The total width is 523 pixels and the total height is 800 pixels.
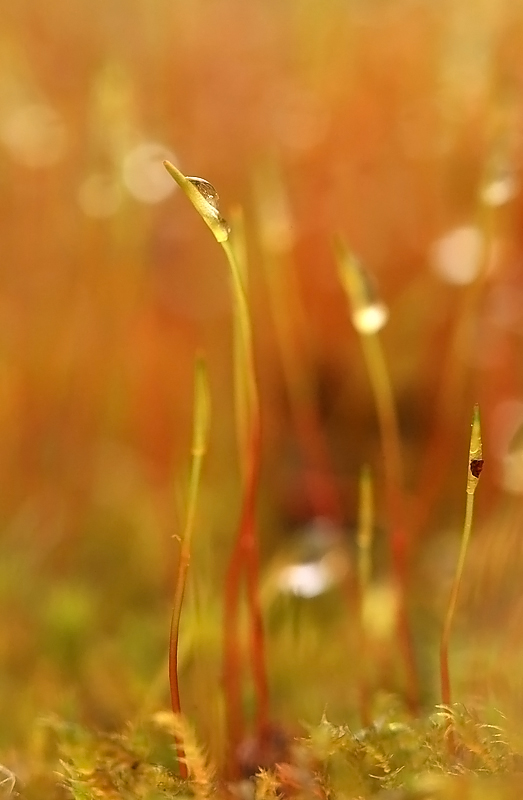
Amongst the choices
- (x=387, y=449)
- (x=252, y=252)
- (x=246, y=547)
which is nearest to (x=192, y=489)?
(x=246, y=547)

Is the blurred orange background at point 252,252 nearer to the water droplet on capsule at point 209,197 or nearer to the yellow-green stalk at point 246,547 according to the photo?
the yellow-green stalk at point 246,547

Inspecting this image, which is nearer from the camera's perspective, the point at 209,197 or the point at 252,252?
the point at 209,197

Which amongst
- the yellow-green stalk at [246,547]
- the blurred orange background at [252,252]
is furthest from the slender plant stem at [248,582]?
the blurred orange background at [252,252]

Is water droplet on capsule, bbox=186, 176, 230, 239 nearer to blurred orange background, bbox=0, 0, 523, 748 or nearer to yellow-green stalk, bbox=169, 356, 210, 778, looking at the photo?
yellow-green stalk, bbox=169, 356, 210, 778

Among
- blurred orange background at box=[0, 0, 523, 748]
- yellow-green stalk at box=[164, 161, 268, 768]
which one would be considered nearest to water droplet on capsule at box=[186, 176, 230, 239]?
yellow-green stalk at box=[164, 161, 268, 768]

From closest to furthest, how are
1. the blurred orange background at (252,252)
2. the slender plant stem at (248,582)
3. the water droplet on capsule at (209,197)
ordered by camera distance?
the water droplet on capsule at (209,197)
the slender plant stem at (248,582)
the blurred orange background at (252,252)

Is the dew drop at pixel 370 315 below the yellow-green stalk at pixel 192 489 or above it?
above

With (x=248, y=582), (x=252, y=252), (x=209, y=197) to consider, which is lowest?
(x=248, y=582)

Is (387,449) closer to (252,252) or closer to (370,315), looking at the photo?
(370,315)

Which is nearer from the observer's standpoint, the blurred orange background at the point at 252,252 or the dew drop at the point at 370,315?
the dew drop at the point at 370,315

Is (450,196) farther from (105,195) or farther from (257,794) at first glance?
(257,794)

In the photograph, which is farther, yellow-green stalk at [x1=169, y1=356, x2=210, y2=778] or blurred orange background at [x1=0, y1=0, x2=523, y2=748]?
blurred orange background at [x1=0, y1=0, x2=523, y2=748]

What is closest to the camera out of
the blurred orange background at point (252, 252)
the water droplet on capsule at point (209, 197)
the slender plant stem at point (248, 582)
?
the water droplet on capsule at point (209, 197)
